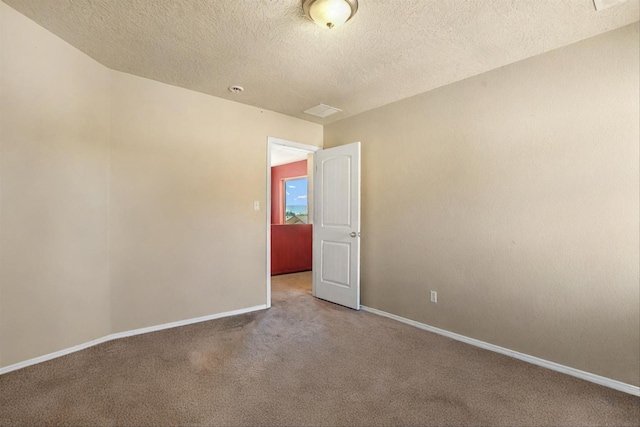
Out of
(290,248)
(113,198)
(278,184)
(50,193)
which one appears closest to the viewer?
(50,193)

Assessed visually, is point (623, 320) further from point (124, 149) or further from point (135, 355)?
point (124, 149)

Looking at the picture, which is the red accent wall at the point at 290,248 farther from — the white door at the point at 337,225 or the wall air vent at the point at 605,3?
the wall air vent at the point at 605,3

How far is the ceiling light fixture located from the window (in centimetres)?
630

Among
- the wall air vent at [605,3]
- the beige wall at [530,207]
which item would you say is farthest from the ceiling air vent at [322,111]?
the wall air vent at [605,3]

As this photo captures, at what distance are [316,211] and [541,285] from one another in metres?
2.58

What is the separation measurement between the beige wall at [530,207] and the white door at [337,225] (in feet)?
1.41

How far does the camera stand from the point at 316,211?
13.7 ft

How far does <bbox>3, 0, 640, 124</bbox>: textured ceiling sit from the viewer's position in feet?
6.29

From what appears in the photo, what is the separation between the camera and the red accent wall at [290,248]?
19.0ft

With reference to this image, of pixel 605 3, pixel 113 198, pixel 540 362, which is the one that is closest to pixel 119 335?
pixel 113 198

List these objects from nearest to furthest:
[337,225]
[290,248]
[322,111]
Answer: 1. [322,111]
2. [337,225]
3. [290,248]

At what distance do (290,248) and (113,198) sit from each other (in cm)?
355

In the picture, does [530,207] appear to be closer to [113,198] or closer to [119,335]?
[113,198]

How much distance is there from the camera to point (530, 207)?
245 centimetres
